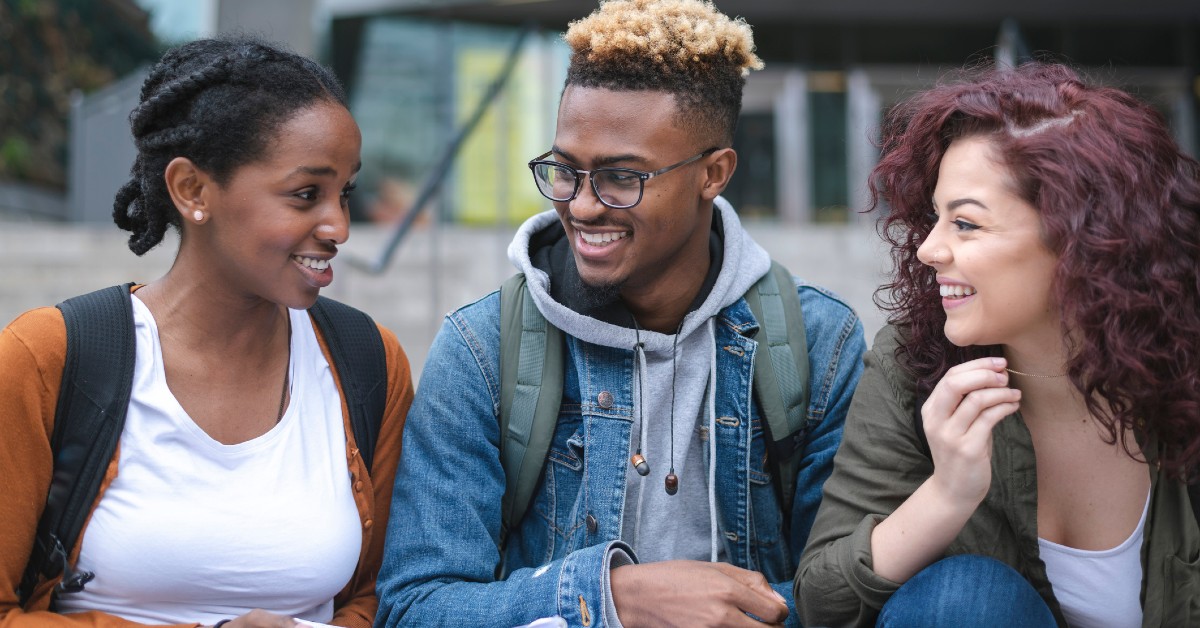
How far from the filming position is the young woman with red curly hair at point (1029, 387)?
7.66 ft

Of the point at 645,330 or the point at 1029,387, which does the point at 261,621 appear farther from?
the point at 1029,387

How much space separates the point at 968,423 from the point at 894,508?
0.35m

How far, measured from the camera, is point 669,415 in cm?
305

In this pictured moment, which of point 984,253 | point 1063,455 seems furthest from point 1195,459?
point 984,253

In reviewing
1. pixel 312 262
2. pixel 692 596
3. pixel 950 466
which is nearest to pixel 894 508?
pixel 950 466

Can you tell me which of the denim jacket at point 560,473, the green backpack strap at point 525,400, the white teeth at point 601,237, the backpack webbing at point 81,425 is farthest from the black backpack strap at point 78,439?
the white teeth at point 601,237

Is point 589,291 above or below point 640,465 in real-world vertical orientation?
above

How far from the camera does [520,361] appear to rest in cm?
299

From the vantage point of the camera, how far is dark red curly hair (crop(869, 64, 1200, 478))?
7.58ft

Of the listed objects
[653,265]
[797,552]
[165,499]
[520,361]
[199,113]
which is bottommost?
[797,552]

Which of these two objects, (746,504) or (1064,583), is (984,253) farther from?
(746,504)

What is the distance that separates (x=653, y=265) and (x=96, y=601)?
157cm

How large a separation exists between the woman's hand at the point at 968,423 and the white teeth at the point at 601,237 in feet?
3.06

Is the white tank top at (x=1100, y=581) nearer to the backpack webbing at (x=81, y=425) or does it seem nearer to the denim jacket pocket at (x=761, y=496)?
the denim jacket pocket at (x=761, y=496)
